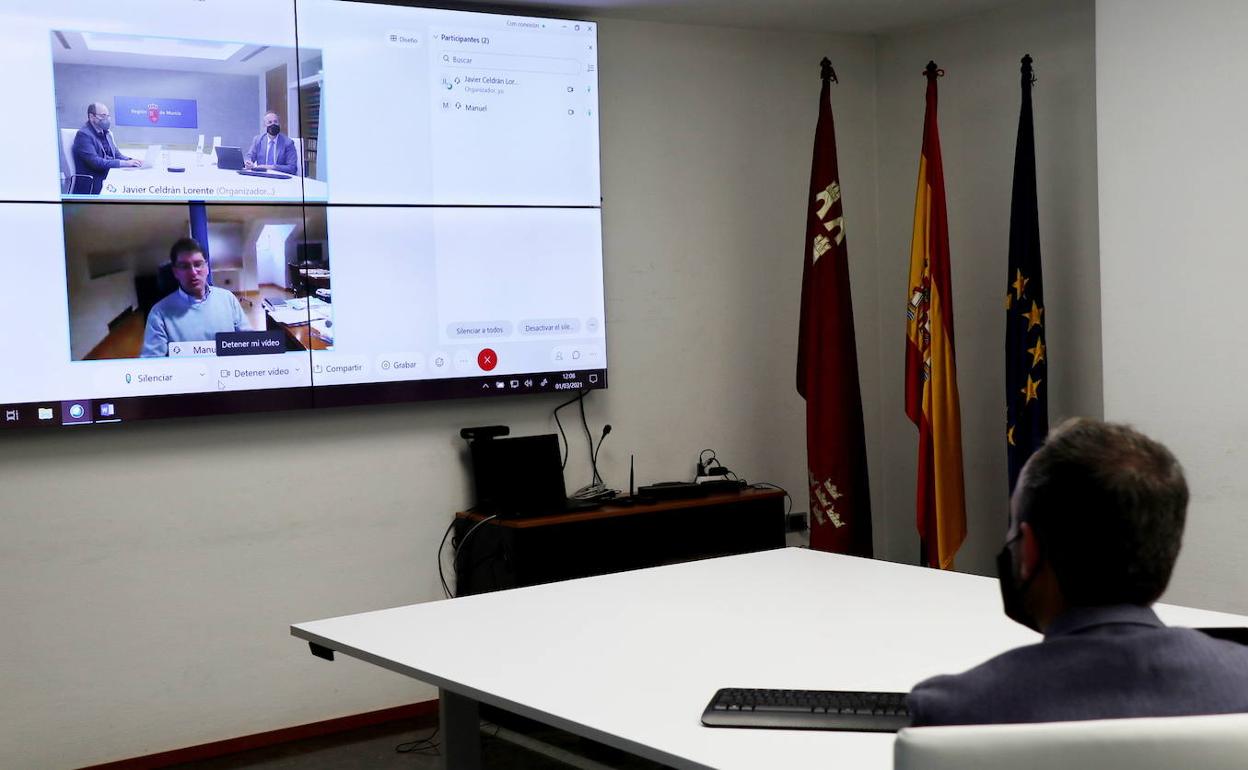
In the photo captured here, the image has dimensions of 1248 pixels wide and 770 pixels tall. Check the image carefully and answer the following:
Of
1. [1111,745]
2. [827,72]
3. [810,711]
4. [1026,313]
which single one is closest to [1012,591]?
[1111,745]

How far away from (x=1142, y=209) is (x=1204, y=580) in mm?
1218

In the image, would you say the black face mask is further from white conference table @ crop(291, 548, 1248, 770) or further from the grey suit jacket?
white conference table @ crop(291, 548, 1248, 770)

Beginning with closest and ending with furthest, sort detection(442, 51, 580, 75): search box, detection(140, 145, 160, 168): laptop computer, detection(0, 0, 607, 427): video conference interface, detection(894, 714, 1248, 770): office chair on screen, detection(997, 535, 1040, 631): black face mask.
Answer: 1. detection(894, 714, 1248, 770): office chair on screen
2. detection(997, 535, 1040, 631): black face mask
3. detection(0, 0, 607, 427): video conference interface
4. detection(140, 145, 160, 168): laptop computer
5. detection(442, 51, 580, 75): search box

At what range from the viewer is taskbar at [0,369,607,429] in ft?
12.7

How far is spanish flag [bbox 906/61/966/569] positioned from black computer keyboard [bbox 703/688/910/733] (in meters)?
3.14

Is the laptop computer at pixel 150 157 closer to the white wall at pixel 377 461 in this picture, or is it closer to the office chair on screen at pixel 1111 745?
the white wall at pixel 377 461

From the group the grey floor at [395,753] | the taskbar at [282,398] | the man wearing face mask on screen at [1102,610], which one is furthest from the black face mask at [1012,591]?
the taskbar at [282,398]

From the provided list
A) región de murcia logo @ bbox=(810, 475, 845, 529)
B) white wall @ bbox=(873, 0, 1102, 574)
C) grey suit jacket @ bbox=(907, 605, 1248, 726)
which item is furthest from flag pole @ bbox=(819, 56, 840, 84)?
grey suit jacket @ bbox=(907, 605, 1248, 726)

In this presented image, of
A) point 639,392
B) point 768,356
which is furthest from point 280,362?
point 768,356

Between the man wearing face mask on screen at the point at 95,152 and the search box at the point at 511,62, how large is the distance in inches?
45.8

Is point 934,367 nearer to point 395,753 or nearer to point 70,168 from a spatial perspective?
point 395,753

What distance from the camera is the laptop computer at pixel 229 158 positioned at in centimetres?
412

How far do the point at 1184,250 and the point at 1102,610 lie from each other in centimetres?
313

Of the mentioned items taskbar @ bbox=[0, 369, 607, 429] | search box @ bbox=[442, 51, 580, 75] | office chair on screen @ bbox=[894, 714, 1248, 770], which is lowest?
office chair on screen @ bbox=[894, 714, 1248, 770]
